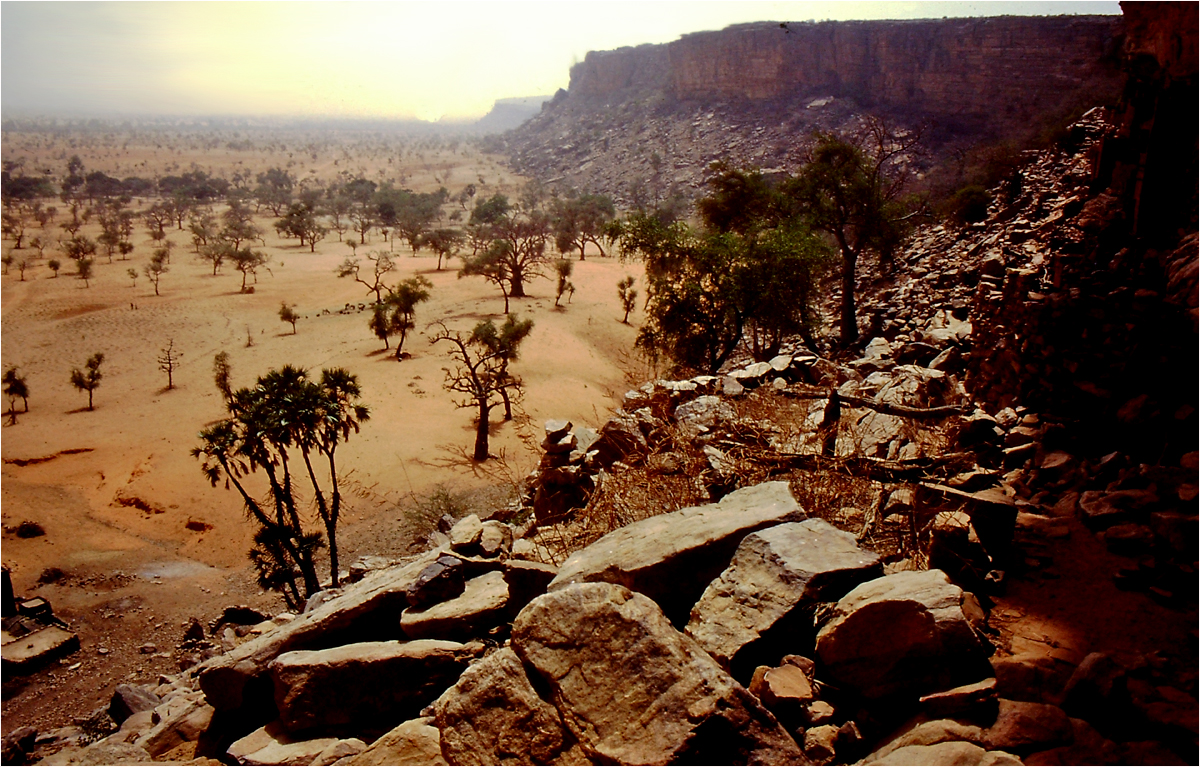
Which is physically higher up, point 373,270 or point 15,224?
point 15,224

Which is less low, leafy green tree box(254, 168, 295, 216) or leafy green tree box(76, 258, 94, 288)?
leafy green tree box(254, 168, 295, 216)

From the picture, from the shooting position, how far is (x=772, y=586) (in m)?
4.21

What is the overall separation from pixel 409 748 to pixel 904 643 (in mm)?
2741

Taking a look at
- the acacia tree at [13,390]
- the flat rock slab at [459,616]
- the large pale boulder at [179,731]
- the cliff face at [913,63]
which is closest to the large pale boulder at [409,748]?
the flat rock slab at [459,616]

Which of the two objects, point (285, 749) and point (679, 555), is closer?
point (679, 555)

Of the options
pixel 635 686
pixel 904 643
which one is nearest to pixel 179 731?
pixel 635 686

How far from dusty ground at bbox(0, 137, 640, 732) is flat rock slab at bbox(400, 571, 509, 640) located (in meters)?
2.38

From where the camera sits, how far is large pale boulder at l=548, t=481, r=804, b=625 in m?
4.68

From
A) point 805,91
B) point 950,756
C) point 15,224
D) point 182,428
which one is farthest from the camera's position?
point 805,91

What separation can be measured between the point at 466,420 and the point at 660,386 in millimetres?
14447

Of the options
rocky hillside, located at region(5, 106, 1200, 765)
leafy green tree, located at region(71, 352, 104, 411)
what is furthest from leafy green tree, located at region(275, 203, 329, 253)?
rocky hillside, located at region(5, 106, 1200, 765)

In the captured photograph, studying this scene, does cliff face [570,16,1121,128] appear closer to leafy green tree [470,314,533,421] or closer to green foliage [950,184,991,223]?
green foliage [950,184,991,223]

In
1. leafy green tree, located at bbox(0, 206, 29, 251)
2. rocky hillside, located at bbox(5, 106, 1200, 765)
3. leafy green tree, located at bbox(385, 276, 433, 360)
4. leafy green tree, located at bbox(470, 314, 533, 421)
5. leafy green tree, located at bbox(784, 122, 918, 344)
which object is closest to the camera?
rocky hillside, located at bbox(5, 106, 1200, 765)

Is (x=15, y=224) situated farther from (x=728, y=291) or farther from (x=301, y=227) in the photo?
(x=728, y=291)
